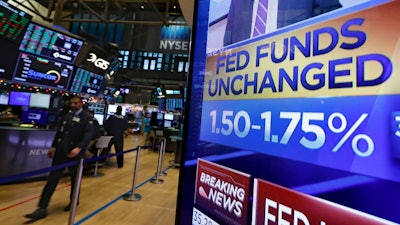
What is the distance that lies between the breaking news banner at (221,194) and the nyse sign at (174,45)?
40.4 feet

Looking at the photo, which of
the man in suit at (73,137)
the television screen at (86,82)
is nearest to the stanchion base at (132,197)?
the man in suit at (73,137)

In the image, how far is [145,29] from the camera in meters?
17.2

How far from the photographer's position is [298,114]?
42.8 inches

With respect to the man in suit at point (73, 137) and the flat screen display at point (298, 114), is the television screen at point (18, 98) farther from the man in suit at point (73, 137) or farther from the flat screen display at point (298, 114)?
the flat screen display at point (298, 114)

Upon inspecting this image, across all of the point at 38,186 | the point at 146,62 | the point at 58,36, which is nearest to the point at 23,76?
the point at 58,36

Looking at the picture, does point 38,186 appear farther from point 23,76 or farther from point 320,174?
point 320,174

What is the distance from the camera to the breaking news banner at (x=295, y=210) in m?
0.90

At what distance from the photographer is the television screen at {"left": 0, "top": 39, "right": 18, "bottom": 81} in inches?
193

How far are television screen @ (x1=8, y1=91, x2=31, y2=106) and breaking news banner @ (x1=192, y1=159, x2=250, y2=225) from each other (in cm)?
635

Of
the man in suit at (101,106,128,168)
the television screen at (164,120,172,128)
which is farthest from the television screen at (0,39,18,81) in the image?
→ the television screen at (164,120,172,128)

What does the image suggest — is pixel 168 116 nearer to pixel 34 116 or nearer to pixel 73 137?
pixel 34 116

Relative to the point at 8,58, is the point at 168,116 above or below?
below

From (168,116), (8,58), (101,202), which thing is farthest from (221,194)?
(168,116)

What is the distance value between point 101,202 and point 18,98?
403 centimetres
